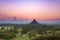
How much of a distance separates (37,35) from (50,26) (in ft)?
0.79

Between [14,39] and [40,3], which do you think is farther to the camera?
[40,3]

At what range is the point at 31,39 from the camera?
5.33 feet

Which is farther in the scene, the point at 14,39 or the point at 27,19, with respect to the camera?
the point at 27,19

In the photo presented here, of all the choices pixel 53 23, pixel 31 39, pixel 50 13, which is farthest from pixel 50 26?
pixel 31 39

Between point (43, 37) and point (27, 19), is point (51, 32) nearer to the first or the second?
point (43, 37)

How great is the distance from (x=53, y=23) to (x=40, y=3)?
355 millimetres

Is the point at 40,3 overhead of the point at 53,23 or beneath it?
overhead

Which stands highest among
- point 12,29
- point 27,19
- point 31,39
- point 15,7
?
point 15,7

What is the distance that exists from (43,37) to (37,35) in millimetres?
90

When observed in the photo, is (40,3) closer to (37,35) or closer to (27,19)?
(27,19)

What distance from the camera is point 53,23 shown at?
1702 millimetres

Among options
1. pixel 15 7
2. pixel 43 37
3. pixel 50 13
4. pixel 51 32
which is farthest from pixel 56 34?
pixel 15 7

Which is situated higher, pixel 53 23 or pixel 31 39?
pixel 53 23

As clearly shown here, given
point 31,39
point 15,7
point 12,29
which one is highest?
point 15,7
